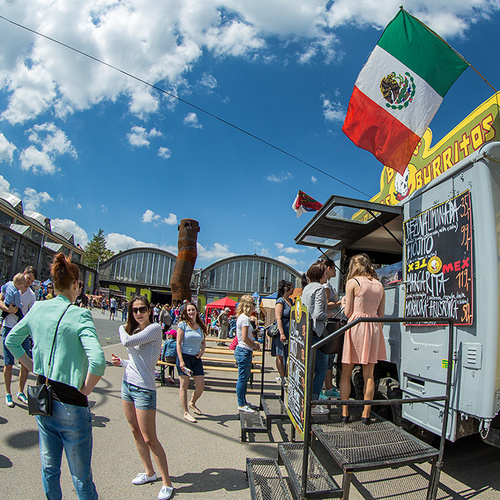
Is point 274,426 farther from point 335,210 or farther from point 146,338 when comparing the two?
point 335,210

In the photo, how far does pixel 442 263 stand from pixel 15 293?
5953 millimetres

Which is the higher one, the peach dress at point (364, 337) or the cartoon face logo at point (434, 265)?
the cartoon face logo at point (434, 265)

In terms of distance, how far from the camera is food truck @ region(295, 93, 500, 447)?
3.00 metres

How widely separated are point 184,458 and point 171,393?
2.97 meters

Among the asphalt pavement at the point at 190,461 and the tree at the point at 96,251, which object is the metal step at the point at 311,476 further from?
the tree at the point at 96,251

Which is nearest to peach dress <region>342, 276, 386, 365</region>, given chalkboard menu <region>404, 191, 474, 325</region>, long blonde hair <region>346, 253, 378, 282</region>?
long blonde hair <region>346, 253, 378, 282</region>

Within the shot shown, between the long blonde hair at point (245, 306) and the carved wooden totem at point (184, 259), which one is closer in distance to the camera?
the long blonde hair at point (245, 306)

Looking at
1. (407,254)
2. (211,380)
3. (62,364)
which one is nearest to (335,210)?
(407,254)

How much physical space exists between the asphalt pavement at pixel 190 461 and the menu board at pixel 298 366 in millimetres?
821

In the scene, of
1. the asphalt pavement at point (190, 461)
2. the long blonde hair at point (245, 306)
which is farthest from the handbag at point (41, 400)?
the long blonde hair at point (245, 306)

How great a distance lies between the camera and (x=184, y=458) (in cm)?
388

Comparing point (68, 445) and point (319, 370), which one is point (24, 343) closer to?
point (68, 445)

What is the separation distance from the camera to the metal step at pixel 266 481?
282 cm

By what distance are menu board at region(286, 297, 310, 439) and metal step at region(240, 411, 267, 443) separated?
102 cm
